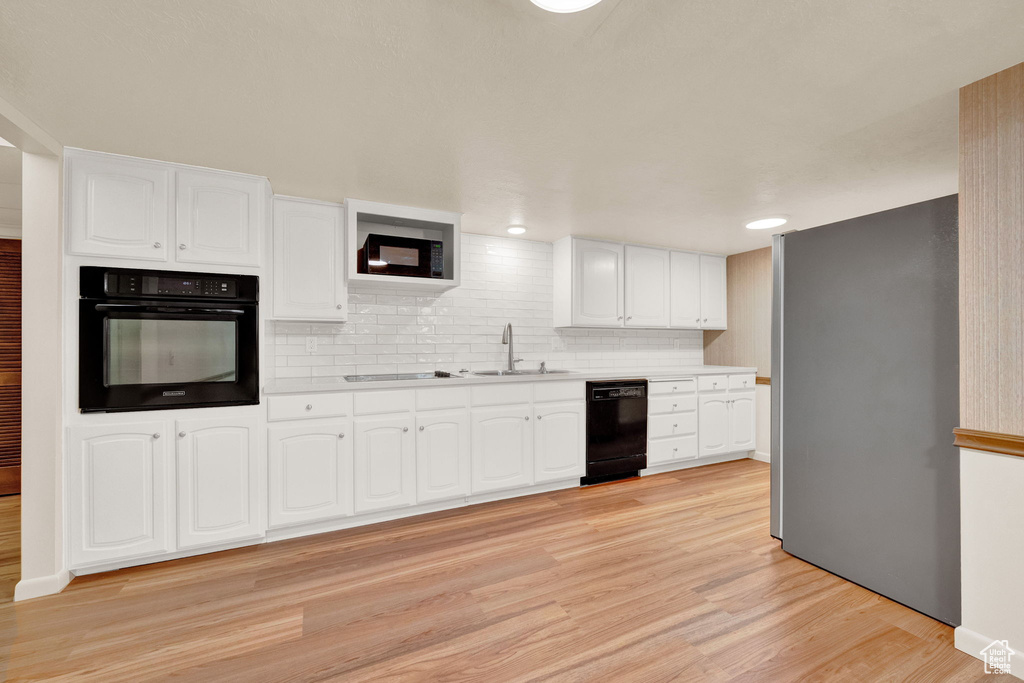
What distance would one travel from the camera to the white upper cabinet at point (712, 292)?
4977 millimetres

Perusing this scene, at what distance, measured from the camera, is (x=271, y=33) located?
146cm

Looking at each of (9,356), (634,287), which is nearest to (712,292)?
(634,287)

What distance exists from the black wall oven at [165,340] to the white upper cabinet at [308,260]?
38cm

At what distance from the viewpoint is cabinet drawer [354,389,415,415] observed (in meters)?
2.95

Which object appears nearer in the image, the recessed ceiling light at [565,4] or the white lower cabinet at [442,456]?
the recessed ceiling light at [565,4]

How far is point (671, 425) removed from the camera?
A: 4.24m

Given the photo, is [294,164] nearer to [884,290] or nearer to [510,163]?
[510,163]

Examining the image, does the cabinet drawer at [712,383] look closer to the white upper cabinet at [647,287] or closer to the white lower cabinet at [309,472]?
the white upper cabinet at [647,287]

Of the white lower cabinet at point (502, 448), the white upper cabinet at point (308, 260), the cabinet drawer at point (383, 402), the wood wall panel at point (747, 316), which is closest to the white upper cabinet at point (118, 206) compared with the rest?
the white upper cabinet at point (308, 260)

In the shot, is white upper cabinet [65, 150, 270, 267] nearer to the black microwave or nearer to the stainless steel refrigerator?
the black microwave

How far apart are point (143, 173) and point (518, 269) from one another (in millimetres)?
2788

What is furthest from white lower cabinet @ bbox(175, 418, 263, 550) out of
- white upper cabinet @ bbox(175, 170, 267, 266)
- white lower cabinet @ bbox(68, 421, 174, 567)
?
white upper cabinet @ bbox(175, 170, 267, 266)

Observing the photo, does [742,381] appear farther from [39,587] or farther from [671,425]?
[39,587]

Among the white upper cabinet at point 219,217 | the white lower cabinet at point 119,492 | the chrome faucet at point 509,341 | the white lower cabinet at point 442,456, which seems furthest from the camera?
the chrome faucet at point 509,341
